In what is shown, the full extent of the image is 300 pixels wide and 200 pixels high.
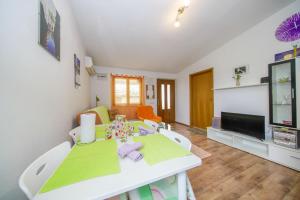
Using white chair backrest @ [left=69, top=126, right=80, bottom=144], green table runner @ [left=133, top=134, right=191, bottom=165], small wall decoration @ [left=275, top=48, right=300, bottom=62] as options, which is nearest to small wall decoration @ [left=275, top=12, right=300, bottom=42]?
small wall decoration @ [left=275, top=48, right=300, bottom=62]

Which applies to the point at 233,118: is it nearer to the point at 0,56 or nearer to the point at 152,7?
the point at 152,7

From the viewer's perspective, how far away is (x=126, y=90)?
4.10 m

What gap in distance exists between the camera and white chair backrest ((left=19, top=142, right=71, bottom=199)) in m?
Answer: 0.45

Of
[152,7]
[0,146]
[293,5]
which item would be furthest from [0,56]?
[293,5]

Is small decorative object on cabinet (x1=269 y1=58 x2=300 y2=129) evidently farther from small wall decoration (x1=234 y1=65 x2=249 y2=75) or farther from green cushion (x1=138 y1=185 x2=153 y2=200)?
green cushion (x1=138 y1=185 x2=153 y2=200)

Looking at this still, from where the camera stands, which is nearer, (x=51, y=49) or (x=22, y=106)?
(x=22, y=106)

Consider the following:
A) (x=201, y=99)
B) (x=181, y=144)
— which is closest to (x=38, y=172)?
(x=181, y=144)

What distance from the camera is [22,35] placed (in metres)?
0.69

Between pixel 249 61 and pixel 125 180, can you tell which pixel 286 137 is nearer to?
pixel 249 61

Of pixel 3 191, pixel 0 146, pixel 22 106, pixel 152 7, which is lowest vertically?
pixel 3 191

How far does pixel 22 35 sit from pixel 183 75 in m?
4.38

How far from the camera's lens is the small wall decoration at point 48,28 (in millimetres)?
868

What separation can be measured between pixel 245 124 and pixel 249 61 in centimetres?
140

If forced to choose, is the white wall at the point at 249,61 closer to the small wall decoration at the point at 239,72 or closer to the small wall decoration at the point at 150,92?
the small wall decoration at the point at 239,72
